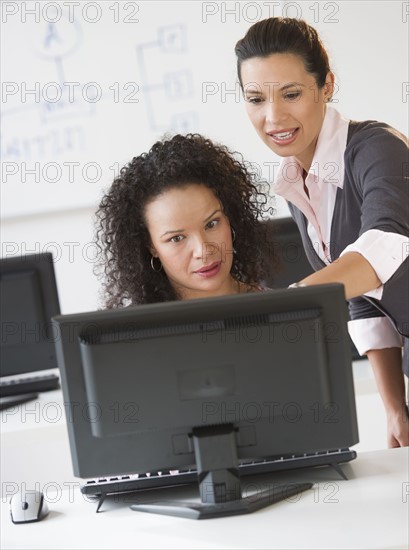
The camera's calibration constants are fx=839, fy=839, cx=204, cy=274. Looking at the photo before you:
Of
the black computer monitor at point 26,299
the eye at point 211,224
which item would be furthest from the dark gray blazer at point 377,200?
the black computer monitor at point 26,299

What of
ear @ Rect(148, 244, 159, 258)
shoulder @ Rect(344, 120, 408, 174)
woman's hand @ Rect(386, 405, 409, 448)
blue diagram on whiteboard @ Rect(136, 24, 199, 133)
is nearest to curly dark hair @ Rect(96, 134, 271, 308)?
ear @ Rect(148, 244, 159, 258)

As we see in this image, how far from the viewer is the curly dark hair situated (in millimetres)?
1942

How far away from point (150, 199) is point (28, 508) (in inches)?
30.7

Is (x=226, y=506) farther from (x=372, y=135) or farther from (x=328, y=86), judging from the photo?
(x=328, y=86)

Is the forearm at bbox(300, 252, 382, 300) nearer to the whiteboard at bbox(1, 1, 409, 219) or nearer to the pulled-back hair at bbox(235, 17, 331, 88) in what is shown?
the pulled-back hair at bbox(235, 17, 331, 88)

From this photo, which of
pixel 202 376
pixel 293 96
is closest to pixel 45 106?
pixel 293 96

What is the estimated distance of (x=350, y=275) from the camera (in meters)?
1.47

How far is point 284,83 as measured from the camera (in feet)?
5.74

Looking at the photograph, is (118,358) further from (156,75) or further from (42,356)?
(156,75)

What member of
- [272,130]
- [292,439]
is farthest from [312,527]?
[272,130]

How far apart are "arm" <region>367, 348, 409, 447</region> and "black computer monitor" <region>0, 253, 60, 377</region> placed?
1.04m

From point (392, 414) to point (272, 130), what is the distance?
0.70 meters

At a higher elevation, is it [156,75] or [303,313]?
[156,75]

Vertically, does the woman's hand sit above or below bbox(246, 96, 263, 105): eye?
below
